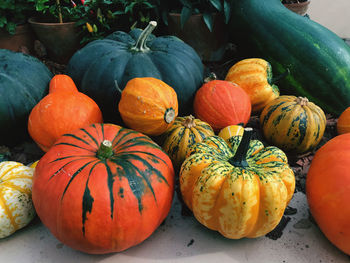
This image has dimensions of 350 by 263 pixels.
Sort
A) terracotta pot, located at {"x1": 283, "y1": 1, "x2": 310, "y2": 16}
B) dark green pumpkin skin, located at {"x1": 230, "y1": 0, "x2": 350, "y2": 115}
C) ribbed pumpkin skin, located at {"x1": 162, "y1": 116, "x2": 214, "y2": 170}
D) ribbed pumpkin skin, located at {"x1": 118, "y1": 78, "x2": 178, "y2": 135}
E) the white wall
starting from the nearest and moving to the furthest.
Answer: ribbed pumpkin skin, located at {"x1": 118, "y1": 78, "x2": 178, "y2": 135}, ribbed pumpkin skin, located at {"x1": 162, "y1": 116, "x2": 214, "y2": 170}, dark green pumpkin skin, located at {"x1": 230, "y1": 0, "x2": 350, "y2": 115}, terracotta pot, located at {"x1": 283, "y1": 1, "x2": 310, "y2": 16}, the white wall

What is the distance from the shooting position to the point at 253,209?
141 centimetres

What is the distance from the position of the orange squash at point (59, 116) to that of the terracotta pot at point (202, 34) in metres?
1.63

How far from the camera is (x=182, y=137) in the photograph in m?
2.03

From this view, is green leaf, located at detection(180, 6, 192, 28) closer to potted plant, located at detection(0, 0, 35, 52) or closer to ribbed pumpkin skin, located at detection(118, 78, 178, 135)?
ribbed pumpkin skin, located at detection(118, 78, 178, 135)

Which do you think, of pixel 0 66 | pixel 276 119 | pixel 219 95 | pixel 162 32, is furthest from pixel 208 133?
pixel 162 32

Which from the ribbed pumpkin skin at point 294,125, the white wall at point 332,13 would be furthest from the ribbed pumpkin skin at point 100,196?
the white wall at point 332,13

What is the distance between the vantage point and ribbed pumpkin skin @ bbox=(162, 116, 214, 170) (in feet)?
6.62

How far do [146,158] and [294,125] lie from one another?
118 centimetres

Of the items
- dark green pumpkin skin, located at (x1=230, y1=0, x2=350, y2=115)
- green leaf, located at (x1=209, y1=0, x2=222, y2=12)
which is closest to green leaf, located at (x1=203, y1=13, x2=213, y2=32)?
green leaf, located at (x1=209, y1=0, x2=222, y2=12)

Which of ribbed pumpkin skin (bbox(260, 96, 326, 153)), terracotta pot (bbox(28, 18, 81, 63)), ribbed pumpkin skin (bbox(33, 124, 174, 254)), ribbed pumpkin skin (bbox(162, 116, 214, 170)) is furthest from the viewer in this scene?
terracotta pot (bbox(28, 18, 81, 63))

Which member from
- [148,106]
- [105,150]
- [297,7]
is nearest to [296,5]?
[297,7]

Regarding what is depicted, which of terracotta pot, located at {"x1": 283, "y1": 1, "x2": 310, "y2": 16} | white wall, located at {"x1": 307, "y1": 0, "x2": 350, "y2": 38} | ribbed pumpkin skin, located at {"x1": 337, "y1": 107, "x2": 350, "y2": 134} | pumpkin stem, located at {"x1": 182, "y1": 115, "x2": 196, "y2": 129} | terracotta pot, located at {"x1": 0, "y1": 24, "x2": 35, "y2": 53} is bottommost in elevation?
terracotta pot, located at {"x1": 0, "y1": 24, "x2": 35, "y2": 53}

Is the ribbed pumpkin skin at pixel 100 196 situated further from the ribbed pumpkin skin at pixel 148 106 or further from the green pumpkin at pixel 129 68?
the green pumpkin at pixel 129 68

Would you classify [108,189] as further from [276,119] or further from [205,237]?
[276,119]
